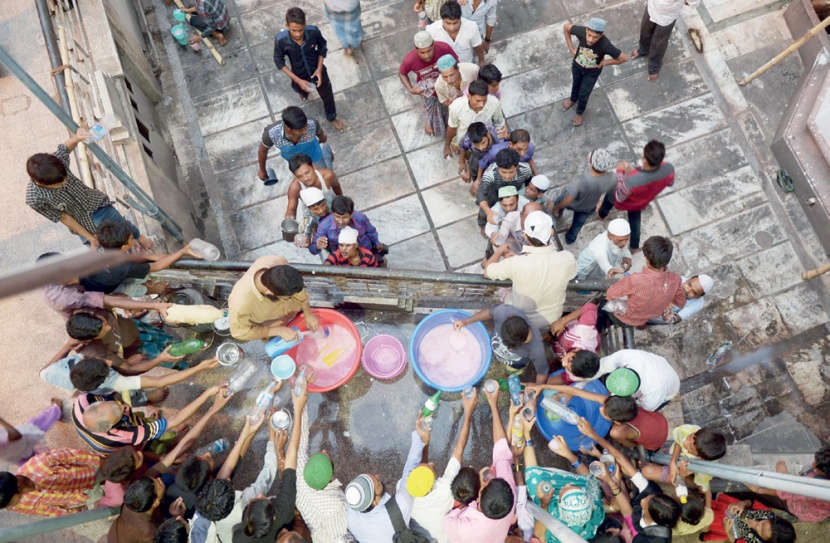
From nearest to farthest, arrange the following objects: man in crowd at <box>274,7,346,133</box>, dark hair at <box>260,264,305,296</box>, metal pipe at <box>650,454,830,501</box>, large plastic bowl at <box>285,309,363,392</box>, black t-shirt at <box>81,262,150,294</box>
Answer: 1. metal pipe at <box>650,454,830,501</box>
2. dark hair at <box>260,264,305,296</box>
3. black t-shirt at <box>81,262,150,294</box>
4. large plastic bowl at <box>285,309,363,392</box>
5. man in crowd at <box>274,7,346,133</box>

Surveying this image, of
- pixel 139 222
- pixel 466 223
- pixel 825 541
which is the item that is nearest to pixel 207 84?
pixel 139 222

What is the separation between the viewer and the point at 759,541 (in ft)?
13.8

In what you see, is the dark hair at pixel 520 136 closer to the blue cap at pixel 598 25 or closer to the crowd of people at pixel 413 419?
the crowd of people at pixel 413 419

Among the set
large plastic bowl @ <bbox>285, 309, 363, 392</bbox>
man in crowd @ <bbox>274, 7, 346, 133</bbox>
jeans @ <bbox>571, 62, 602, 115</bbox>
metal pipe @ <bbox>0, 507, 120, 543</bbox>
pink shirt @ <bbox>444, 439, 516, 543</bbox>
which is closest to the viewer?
metal pipe @ <bbox>0, 507, 120, 543</bbox>

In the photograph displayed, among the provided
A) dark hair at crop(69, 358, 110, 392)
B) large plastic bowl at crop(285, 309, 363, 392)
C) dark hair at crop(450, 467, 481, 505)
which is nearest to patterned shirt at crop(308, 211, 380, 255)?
large plastic bowl at crop(285, 309, 363, 392)

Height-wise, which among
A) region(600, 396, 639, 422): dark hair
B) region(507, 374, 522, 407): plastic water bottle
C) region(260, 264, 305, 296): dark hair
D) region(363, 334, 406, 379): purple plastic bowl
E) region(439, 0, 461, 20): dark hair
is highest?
region(439, 0, 461, 20): dark hair

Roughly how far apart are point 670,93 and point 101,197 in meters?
7.19

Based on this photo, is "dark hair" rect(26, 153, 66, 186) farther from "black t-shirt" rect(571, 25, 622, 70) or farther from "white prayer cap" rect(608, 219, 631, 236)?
"black t-shirt" rect(571, 25, 622, 70)

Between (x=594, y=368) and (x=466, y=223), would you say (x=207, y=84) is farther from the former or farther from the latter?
(x=594, y=368)

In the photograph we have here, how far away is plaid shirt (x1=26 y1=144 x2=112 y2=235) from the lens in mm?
4895

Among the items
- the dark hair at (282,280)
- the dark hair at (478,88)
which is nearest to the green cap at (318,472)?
the dark hair at (282,280)

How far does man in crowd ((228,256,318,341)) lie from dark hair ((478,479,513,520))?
6.83 feet

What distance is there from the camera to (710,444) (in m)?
4.07

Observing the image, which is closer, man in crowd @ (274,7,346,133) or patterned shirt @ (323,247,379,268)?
patterned shirt @ (323,247,379,268)
